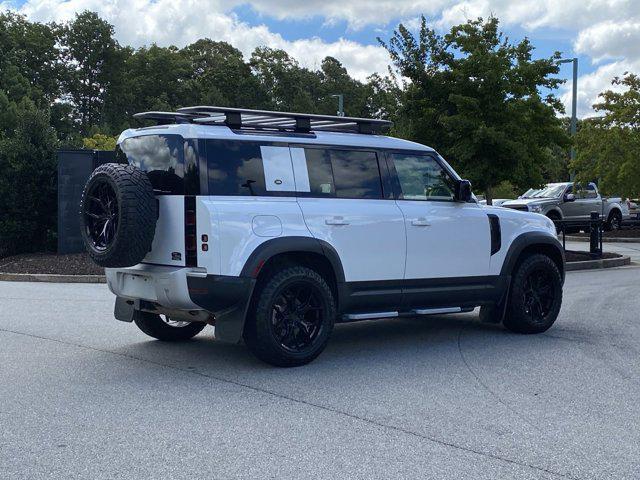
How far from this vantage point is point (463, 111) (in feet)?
55.4

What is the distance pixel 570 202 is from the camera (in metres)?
26.8

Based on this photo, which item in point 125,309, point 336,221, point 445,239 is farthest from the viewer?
point 445,239

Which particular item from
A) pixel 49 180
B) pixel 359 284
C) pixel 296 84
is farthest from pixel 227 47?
pixel 359 284

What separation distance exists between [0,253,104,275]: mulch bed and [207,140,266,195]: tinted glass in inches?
350

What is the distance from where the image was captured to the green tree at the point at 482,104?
16.8 metres

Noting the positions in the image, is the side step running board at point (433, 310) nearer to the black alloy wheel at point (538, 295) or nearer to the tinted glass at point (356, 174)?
the black alloy wheel at point (538, 295)

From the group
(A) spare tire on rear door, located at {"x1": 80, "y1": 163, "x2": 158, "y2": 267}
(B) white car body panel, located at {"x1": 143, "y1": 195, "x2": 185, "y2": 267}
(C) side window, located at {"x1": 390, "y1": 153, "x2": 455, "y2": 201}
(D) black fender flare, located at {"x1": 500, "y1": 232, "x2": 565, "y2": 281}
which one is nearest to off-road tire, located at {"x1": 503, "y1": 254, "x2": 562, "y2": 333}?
(D) black fender flare, located at {"x1": 500, "y1": 232, "x2": 565, "y2": 281}

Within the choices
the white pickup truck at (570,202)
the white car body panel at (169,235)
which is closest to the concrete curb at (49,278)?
the white car body panel at (169,235)

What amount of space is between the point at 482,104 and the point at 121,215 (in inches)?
477

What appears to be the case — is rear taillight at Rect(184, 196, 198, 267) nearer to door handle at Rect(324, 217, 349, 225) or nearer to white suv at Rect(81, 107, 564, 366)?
white suv at Rect(81, 107, 564, 366)

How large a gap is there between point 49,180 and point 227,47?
72422 millimetres

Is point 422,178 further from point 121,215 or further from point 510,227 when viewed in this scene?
point 121,215

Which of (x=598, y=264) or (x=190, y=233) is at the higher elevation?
(x=190, y=233)

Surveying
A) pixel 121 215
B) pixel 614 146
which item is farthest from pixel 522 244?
pixel 614 146
